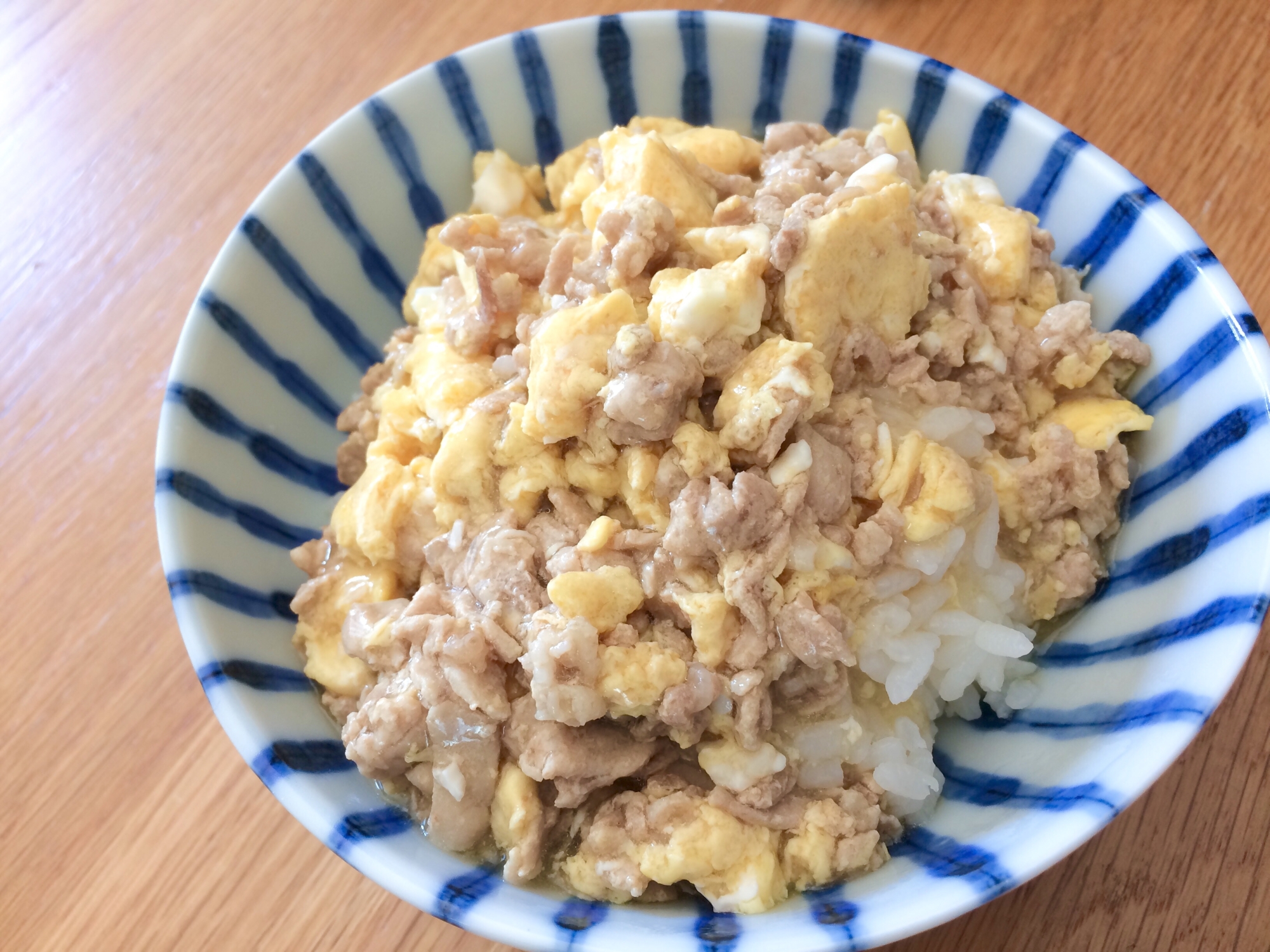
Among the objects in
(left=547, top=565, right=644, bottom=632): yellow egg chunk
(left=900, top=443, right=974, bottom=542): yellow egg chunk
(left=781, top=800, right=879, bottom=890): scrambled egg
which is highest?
(left=547, top=565, right=644, bottom=632): yellow egg chunk

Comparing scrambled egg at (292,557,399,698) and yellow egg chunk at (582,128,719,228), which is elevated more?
yellow egg chunk at (582,128,719,228)

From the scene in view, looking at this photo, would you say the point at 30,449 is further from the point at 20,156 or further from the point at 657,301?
the point at 657,301

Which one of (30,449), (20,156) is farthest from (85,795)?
(20,156)

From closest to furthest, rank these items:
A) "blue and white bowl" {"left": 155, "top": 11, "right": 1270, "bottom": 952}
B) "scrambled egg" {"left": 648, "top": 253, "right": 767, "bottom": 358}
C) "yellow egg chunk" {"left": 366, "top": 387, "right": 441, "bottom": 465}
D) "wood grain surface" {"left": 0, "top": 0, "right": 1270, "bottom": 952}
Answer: "blue and white bowl" {"left": 155, "top": 11, "right": 1270, "bottom": 952}, "scrambled egg" {"left": 648, "top": 253, "right": 767, "bottom": 358}, "wood grain surface" {"left": 0, "top": 0, "right": 1270, "bottom": 952}, "yellow egg chunk" {"left": 366, "top": 387, "right": 441, "bottom": 465}

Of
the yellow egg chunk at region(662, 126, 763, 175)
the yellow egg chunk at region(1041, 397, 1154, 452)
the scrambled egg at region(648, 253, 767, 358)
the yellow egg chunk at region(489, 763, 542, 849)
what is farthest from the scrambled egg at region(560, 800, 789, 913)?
the yellow egg chunk at region(662, 126, 763, 175)

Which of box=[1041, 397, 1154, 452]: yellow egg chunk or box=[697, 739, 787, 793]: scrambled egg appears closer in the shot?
box=[697, 739, 787, 793]: scrambled egg

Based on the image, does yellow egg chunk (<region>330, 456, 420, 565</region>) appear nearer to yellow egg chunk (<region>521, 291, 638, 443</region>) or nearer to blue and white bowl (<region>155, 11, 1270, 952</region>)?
blue and white bowl (<region>155, 11, 1270, 952</region>)

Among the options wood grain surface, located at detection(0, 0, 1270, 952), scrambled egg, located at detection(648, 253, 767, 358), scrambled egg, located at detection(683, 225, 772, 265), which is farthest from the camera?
wood grain surface, located at detection(0, 0, 1270, 952)

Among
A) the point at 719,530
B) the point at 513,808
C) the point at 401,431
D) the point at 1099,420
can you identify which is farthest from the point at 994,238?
the point at 513,808
